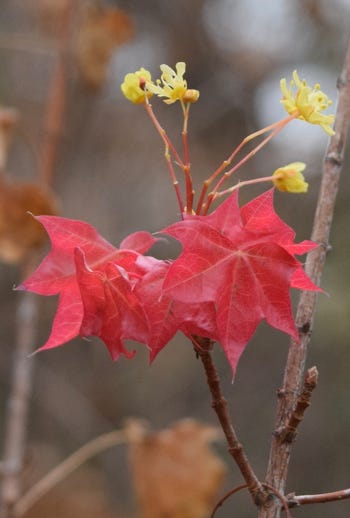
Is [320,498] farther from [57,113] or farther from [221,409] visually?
[57,113]

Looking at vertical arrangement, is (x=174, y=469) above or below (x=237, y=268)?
below

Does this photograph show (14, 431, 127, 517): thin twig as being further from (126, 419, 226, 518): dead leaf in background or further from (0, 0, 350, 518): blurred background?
(0, 0, 350, 518): blurred background

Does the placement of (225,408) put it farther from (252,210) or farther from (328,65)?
(328,65)

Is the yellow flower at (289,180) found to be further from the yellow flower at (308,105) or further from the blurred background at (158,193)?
the blurred background at (158,193)

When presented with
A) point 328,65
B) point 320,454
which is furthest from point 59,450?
point 328,65

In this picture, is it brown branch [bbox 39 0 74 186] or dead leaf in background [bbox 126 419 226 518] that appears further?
brown branch [bbox 39 0 74 186]

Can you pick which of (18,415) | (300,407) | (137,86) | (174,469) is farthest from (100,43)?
(300,407)

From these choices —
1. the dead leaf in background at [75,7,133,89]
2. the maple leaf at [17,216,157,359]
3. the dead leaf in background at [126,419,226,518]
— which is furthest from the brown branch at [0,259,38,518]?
the maple leaf at [17,216,157,359]

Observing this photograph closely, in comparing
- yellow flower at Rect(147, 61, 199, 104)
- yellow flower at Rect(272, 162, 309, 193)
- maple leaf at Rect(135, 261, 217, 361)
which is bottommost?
maple leaf at Rect(135, 261, 217, 361)
